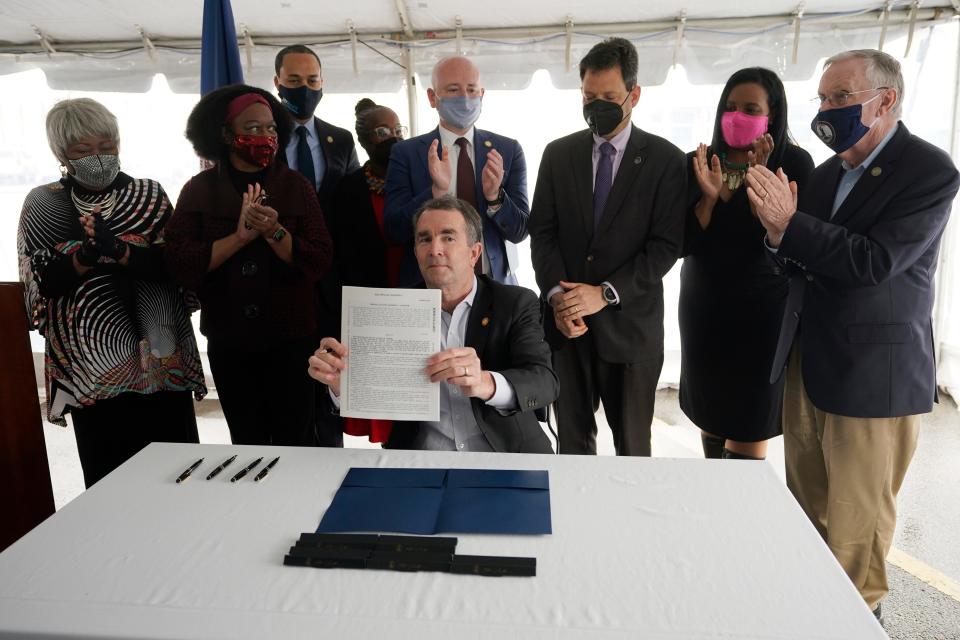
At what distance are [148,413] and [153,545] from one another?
1491mm

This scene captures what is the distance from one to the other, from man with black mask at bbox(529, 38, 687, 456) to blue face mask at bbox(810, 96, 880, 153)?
1.90 ft

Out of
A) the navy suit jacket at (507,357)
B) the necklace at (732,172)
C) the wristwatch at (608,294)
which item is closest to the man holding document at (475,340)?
the navy suit jacket at (507,357)

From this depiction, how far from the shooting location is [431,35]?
4609 millimetres

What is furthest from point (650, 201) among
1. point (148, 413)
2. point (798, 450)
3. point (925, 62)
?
point (925, 62)

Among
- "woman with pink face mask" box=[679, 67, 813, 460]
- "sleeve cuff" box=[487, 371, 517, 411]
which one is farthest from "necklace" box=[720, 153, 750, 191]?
"sleeve cuff" box=[487, 371, 517, 411]

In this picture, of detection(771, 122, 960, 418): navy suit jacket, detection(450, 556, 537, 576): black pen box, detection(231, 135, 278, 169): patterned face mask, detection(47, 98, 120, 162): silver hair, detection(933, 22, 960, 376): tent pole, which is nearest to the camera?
detection(450, 556, 537, 576): black pen box

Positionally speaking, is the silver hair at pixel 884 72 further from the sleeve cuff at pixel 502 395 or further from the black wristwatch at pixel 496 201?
the sleeve cuff at pixel 502 395

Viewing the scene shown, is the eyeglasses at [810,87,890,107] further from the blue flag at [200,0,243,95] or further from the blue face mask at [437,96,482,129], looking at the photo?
the blue flag at [200,0,243,95]

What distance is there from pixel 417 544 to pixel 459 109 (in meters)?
2.04

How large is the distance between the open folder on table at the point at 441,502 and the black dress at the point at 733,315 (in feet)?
4.85

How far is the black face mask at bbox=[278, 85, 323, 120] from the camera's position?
2.99 m

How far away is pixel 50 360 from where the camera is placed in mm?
2520

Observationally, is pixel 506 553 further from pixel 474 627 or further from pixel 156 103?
pixel 156 103

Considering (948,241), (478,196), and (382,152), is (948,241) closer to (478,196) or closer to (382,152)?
(478,196)
